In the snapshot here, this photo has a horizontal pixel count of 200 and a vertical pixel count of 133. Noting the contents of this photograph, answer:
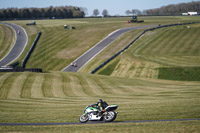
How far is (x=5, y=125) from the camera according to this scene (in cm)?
2198

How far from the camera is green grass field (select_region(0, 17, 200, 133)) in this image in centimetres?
2248

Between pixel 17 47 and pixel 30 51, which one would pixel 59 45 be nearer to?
pixel 30 51

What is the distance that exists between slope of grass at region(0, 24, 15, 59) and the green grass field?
7.11 metres

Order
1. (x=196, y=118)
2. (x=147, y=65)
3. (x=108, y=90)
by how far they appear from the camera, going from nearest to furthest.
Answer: (x=196, y=118) < (x=108, y=90) < (x=147, y=65)

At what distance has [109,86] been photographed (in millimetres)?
45469

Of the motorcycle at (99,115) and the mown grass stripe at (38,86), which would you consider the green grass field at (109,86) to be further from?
the motorcycle at (99,115)

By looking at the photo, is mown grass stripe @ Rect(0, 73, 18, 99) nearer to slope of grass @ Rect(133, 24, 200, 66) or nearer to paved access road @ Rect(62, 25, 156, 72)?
paved access road @ Rect(62, 25, 156, 72)

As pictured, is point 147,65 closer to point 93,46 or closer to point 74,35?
point 93,46

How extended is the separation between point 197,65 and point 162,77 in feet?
30.8

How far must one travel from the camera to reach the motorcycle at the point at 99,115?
21.5 meters

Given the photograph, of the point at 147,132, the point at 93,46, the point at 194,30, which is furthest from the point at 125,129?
the point at 194,30

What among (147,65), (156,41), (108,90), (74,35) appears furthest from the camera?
(74,35)

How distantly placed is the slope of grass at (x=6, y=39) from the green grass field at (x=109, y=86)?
711 cm

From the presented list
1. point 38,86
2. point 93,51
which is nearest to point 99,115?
point 38,86
